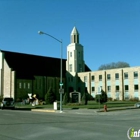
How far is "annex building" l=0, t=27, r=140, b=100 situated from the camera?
221 ft

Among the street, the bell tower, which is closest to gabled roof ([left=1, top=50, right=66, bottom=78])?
the bell tower

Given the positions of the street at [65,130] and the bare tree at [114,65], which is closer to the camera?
the street at [65,130]

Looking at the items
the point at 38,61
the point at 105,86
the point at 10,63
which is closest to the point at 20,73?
the point at 10,63

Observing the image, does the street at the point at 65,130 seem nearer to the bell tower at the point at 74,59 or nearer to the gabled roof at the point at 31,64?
the gabled roof at the point at 31,64

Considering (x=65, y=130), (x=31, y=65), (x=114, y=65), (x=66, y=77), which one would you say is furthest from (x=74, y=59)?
(x=65, y=130)

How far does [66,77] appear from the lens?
81562mm

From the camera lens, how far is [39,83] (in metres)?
76.8

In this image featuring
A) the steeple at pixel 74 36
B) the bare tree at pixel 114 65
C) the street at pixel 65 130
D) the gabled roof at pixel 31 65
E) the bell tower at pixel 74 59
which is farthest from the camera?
the bare tree at pixel 114 65

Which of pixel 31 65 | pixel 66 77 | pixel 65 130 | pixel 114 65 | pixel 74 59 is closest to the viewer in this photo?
pixel 65 130

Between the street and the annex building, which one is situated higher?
the annex building

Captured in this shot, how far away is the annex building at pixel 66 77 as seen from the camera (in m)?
67.4

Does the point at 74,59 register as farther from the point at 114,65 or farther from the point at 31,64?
the point at 114,65

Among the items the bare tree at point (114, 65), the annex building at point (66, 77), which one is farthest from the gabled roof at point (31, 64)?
the bare tree at point (114, 65)

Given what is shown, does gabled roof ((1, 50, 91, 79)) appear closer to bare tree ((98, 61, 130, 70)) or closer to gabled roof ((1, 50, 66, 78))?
gabled roof ((1, 50, 66, 78))
